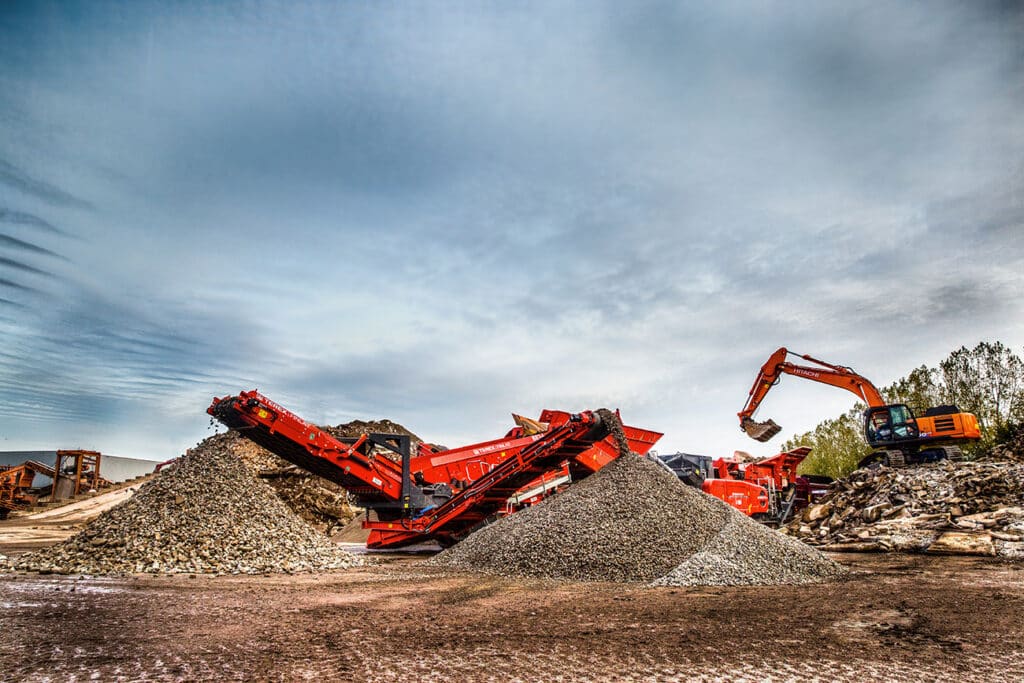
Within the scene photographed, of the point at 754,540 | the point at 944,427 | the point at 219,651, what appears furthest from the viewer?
the point at 944,427

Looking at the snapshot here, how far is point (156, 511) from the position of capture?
775 centimetres

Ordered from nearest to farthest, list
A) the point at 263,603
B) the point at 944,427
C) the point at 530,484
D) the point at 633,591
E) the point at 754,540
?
the point at 263,603 < the point at 633,591 < the point at 754,540 < the point at 530,484 < the point at 944,427

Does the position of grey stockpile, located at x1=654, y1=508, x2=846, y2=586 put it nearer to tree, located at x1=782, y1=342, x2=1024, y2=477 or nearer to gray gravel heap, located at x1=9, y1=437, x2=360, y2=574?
gray gravel heap, located at x1=9, y1=437, x2=360, y2=574

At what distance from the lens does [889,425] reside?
15602mm

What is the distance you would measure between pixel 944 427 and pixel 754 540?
1099 centimetres

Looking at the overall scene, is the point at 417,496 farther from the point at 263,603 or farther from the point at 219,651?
the point at 219,651

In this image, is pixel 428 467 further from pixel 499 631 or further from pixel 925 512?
pixel 925 512

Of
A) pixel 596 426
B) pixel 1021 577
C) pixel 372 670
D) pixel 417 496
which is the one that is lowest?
pixel 1021 577

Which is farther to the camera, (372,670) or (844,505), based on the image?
(844,505)

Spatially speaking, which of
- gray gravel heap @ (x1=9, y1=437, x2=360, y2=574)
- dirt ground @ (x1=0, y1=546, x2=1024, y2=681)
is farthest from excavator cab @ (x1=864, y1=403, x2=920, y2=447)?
gray gravel heap @ (x1=9, y1=437, x2=360, y2=574)

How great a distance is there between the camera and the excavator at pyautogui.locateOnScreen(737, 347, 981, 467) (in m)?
15.0

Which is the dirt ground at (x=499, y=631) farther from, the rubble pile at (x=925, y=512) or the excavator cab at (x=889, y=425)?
the excavator cab at (x=889, y=425)

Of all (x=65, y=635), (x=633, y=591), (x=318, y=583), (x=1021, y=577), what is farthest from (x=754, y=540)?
(x=65, y=635)

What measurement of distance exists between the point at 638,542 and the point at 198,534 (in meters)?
5.62
